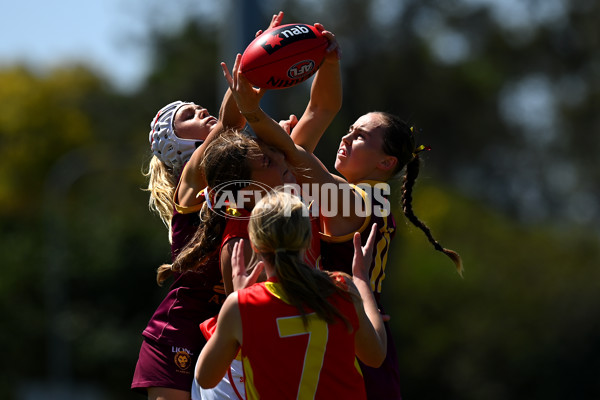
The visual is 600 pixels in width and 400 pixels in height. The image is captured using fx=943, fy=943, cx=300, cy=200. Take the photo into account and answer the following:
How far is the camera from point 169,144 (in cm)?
470

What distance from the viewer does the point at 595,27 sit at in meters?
28.7

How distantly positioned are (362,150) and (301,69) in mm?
548

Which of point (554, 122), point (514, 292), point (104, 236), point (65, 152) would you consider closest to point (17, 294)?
point (104, 236)

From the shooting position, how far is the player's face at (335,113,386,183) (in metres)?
4.65

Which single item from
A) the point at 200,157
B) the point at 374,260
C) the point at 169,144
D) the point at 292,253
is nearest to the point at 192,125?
the point at 169,144

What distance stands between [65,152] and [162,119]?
32.6 metres

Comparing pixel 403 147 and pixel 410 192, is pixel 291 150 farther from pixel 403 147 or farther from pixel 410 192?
pixel 410 192

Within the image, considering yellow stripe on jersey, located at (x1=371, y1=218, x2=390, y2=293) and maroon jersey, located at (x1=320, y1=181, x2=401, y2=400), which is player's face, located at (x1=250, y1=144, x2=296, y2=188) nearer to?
maroon jersey, located at (x1=320, y1=181, x2=401, y2=400)

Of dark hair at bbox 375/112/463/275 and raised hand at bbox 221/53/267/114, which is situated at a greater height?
raised hand at bbox 221/53/267/114

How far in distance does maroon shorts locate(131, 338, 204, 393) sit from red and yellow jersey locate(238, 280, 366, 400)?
2.73 feet

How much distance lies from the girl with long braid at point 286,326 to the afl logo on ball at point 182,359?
787mm

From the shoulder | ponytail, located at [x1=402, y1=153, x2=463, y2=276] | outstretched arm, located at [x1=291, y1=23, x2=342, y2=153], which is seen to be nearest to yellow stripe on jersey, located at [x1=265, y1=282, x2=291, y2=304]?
the shoulder

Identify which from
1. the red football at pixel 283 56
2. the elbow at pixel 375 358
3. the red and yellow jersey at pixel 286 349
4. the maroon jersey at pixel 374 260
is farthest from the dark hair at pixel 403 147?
the red and yellow jersey at pixel 286 349

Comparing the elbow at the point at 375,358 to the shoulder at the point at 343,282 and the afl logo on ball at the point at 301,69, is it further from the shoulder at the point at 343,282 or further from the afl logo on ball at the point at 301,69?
the afl logo on ball at the point at 301,69
